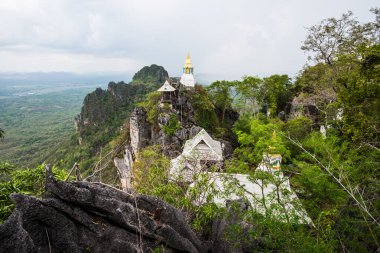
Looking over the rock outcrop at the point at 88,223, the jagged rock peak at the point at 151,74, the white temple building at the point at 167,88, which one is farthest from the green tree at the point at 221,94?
the jagged rock peak at the point at 151,74

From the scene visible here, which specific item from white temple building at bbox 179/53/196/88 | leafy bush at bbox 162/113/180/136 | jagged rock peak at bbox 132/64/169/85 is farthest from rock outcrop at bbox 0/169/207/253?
jagged rock peak at bbox 132/64/169/85

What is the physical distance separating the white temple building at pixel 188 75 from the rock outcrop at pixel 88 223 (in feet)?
83.7

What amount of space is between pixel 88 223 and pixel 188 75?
2837 centimetres

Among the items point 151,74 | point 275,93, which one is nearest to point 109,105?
point 151,74

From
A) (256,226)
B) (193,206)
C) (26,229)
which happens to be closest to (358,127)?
(256,226)

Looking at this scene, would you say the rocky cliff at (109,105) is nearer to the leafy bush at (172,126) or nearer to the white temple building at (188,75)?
the white temple building at (188,75)

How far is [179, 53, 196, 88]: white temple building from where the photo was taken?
32.0m

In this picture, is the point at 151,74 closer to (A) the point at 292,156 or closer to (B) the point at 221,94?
(B) the point at 221,94

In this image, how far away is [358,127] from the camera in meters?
8.73

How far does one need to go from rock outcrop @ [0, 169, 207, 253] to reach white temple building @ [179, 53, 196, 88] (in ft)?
83.7

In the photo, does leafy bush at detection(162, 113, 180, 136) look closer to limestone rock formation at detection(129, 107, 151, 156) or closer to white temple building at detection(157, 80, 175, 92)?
white temple building at detection(157, 80, 175, 92)

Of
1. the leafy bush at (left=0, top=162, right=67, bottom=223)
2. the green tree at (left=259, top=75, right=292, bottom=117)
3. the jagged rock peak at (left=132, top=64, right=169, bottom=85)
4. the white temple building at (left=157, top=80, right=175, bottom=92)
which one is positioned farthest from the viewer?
the jagged rock peak at (left=132, top=64, right=169, bottom=85)

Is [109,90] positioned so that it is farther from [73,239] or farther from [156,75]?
[73,239]

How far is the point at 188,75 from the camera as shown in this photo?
33.1m
